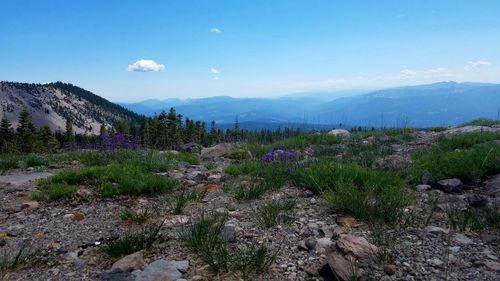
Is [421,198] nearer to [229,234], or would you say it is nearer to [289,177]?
[289,177]

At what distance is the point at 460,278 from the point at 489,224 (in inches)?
69.1

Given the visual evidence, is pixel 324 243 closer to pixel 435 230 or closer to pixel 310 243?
pixel 310 243

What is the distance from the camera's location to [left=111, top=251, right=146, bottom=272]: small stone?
12.8 ft

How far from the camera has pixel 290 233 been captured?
16.1 feet

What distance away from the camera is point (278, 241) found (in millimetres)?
4645

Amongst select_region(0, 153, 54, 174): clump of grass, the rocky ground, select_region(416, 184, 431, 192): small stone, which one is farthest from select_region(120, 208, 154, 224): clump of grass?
select_region(0, 153, 54, 174): clump of grass

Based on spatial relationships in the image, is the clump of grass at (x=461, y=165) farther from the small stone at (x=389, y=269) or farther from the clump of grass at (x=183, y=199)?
the clump of grass at (x=183, y=199)

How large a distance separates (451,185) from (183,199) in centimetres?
484

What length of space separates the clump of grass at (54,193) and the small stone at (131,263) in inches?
127

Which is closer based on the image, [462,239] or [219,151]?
[462,239]

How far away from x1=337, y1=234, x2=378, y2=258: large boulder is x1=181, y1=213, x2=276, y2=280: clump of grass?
0.80 meters

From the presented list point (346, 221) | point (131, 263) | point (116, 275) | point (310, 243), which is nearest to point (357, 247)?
point (310, 243)

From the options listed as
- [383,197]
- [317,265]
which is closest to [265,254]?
[317,265]

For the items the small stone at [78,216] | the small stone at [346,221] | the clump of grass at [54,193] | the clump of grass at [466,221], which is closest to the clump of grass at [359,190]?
the small stone at [346,221]
